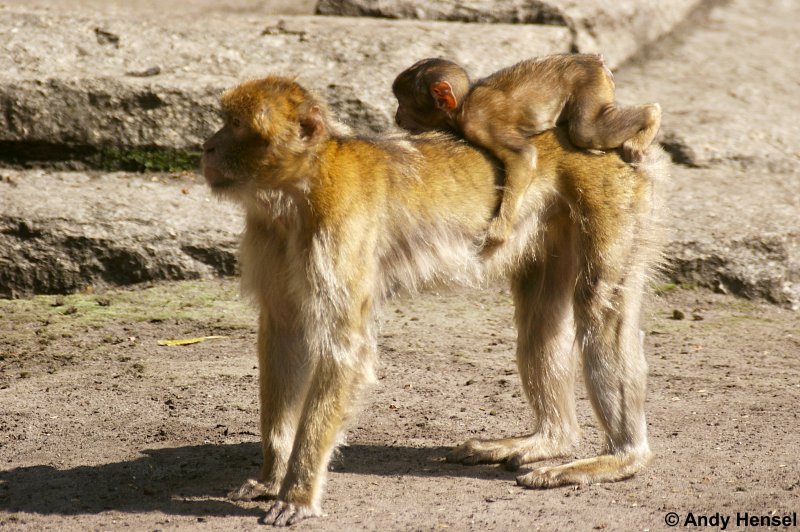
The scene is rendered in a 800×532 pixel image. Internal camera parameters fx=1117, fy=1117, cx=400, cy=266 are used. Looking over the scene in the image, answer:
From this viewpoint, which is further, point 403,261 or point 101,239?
point 101,239

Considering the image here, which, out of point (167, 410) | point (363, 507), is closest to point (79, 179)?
point (167, 410)

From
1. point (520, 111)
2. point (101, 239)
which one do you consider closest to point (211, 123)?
point (101, 239)

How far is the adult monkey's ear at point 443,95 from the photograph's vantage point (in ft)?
17.3

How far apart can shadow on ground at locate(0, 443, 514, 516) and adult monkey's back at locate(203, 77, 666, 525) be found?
18 centimetres

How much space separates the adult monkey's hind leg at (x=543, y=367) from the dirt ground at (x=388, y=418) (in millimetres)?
130

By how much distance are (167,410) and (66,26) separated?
4374 mm

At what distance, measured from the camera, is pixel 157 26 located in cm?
927

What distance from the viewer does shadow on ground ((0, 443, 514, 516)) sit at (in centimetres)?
481

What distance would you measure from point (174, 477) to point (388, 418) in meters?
1.35

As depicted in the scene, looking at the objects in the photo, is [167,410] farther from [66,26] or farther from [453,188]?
[66,26]

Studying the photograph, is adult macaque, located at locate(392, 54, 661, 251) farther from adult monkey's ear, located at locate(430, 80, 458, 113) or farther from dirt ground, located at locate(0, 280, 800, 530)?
dirt ground, located at locate(0, 280, 800, 530)

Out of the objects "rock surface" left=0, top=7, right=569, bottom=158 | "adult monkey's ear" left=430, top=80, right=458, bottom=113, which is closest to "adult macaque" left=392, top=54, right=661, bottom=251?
"adult monkey's ear" left=430, top=80, right=458, bottom=113

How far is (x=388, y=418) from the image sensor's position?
6078 mm

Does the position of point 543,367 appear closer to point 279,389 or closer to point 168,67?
point 279,389
